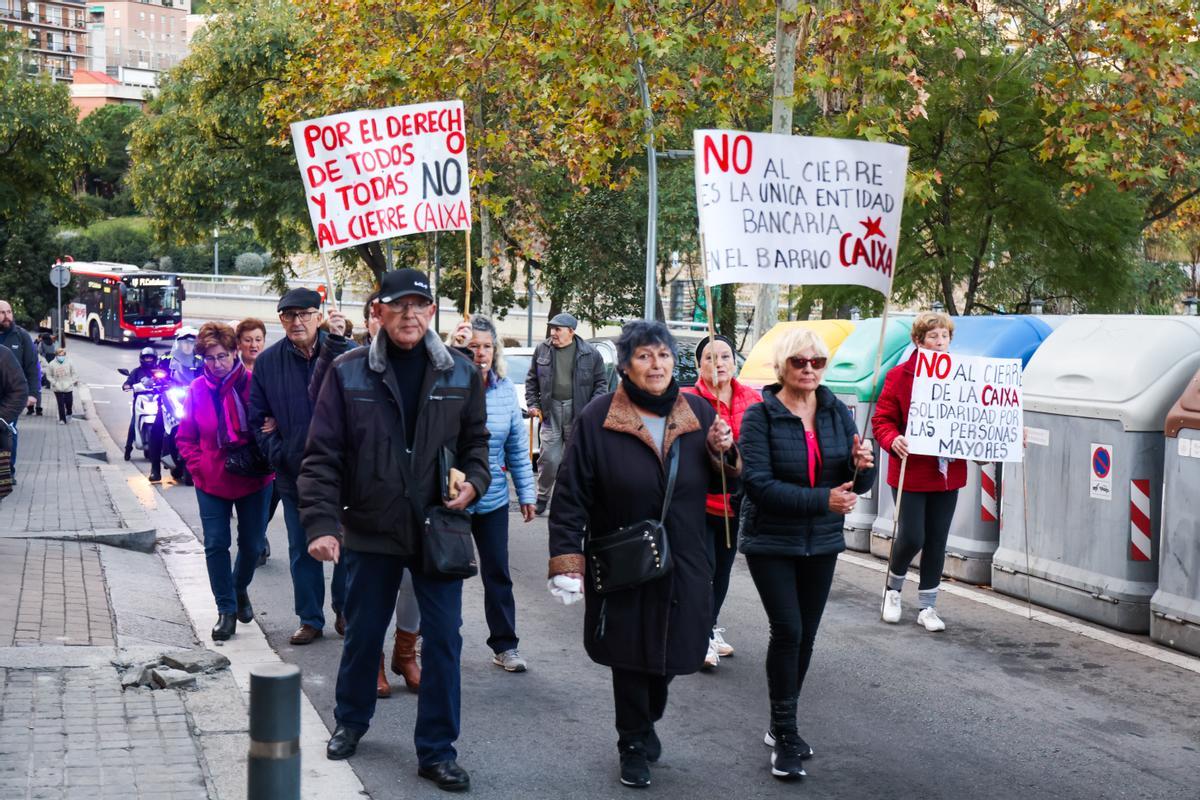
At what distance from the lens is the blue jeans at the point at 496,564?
7.28 metres

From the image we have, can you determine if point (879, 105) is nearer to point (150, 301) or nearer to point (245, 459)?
point (245, 459)

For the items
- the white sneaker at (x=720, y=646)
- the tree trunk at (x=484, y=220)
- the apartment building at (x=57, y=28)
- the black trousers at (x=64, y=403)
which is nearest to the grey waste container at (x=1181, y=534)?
the white sneaker at (x=720, y=646)

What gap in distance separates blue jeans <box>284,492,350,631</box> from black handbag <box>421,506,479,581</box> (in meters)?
2.37

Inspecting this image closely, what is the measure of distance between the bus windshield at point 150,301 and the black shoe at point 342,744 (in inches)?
2144

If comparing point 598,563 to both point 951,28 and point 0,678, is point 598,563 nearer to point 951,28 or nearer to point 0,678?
point 0,678

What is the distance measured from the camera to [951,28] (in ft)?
50.6

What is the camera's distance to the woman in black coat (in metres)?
5.46

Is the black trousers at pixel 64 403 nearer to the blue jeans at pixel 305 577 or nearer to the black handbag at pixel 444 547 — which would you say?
the blue jeans at pixel 305 577

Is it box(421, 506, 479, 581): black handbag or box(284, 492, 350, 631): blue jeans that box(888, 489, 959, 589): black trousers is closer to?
box(284, 492, 350, 631): blue jeans

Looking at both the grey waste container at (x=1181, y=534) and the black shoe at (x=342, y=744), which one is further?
the grey waste container at (x=1181, y=534)

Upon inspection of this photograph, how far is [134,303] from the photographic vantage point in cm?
5772

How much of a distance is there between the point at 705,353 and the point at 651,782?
2194mm

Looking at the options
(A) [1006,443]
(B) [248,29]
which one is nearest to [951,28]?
(A) [1006,443]

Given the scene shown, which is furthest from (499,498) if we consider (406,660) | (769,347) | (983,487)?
(769,347)
